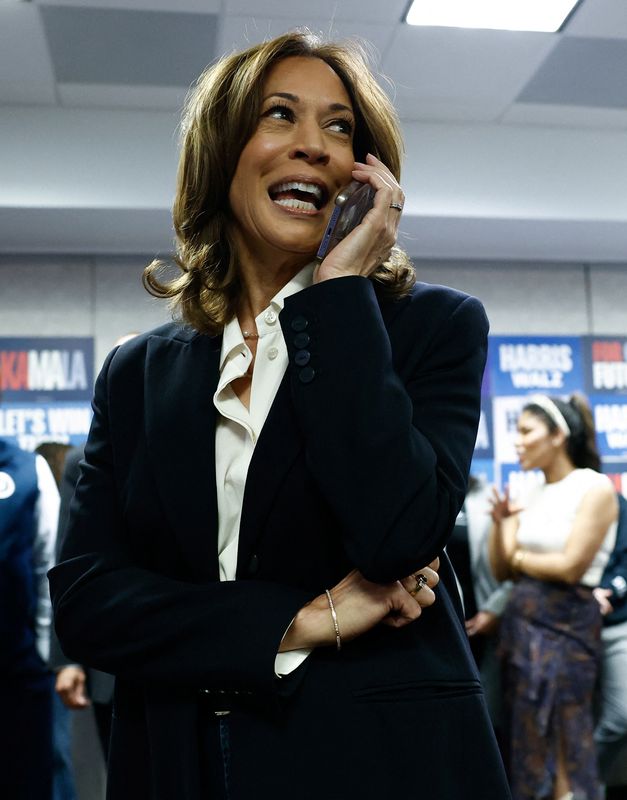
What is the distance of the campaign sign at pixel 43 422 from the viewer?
6203 millimetres

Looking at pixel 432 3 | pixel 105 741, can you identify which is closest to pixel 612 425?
pixel 432 3

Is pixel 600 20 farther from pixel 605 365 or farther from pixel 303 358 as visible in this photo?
pixel 303 358

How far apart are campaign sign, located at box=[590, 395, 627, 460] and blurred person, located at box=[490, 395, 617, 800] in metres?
3.07

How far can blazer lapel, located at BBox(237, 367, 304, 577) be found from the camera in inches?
43.6

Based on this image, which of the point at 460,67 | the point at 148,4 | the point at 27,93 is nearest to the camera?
the point at 148,4

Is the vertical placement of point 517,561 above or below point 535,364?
below

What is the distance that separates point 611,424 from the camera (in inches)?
270

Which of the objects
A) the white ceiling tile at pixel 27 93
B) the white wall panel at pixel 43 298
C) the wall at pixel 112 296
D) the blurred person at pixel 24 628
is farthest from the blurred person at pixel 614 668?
the white wall panel at pixel 43 298

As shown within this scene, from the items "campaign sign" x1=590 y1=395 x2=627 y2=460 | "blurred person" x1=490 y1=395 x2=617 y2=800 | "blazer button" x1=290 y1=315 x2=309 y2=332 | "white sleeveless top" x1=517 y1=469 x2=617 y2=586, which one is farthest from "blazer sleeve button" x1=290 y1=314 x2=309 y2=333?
"campaign sign" x1=590 y1=395 x2=627 y2=460

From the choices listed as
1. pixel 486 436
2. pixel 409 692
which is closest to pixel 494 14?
A: pixel 486 436

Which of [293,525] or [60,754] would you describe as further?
[60,754]

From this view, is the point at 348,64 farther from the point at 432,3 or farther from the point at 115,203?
the point at 115,203

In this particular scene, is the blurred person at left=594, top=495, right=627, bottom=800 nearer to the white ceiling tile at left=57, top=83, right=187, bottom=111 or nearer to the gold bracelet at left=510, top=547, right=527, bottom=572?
the gold bracelet at left=510, top=547, right=527, bottom=572

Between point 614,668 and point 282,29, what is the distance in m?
3.18
